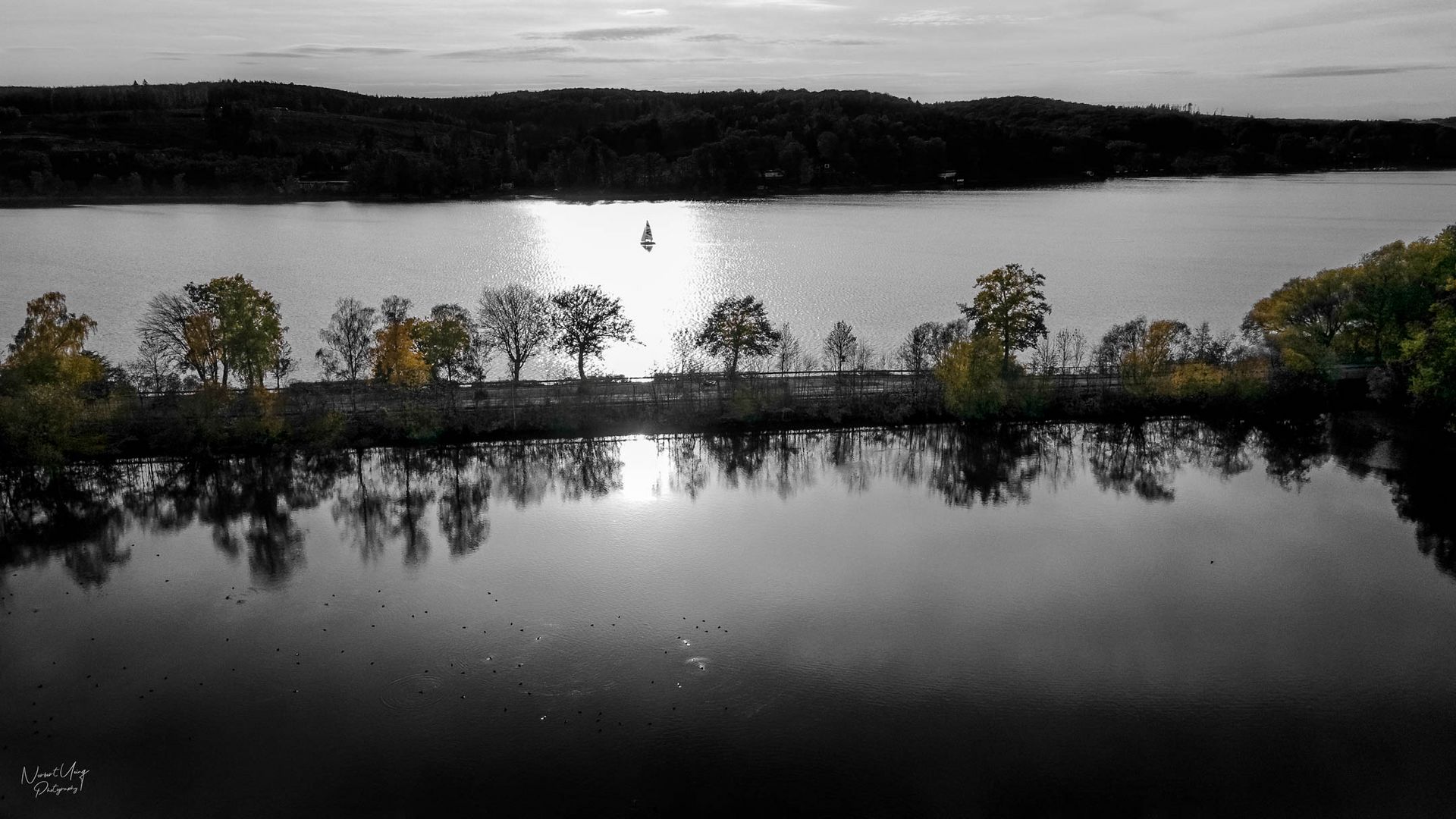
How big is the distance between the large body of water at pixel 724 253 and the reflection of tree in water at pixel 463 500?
9990mm

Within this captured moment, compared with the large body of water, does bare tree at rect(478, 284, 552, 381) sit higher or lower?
lower

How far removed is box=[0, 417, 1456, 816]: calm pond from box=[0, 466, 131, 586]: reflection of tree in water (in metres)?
0.13

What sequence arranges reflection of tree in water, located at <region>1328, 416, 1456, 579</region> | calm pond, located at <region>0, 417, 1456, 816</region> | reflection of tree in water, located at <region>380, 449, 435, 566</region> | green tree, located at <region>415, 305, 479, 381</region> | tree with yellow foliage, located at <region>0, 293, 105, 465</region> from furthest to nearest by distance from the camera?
green tree, located at <region>415, 305, 479, 381</region>
tree with yellow foliage, located at <region>0, 293, 105, 465</region>
reflection of tree in water, located at <region>1328, 416, 1456, 579</region>
reflection of tree in water, located at <region>380, 449, 435, 566</region>
calm pond, located at <region>0, 417, 1456, 816</region>

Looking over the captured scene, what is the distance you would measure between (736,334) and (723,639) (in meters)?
19.0

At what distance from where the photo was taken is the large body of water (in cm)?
5178

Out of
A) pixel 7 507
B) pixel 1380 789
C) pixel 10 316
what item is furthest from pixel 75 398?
pixel 1380 789

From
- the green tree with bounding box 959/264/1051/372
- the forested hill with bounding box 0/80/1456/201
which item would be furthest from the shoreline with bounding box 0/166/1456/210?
the green tree with bounding box 959/264/1051/372

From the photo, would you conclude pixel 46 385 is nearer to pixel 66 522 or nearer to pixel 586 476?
pixel 66 522

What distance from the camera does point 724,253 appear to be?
2677 inches

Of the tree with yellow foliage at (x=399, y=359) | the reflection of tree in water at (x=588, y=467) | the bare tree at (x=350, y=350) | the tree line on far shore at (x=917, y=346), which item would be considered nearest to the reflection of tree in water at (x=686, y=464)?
the reflection of tree in water at (x=588, y=467)

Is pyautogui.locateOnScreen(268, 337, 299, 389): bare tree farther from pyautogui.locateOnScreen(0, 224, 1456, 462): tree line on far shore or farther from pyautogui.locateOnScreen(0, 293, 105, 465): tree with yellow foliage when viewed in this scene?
pyautogui.locateOnScreen(0, 293, 105, 465): tree with yellow foliage

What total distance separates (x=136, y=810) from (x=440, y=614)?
6752mm

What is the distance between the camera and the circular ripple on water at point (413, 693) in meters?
17.6

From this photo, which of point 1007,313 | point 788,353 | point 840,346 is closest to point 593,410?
point 788,353
